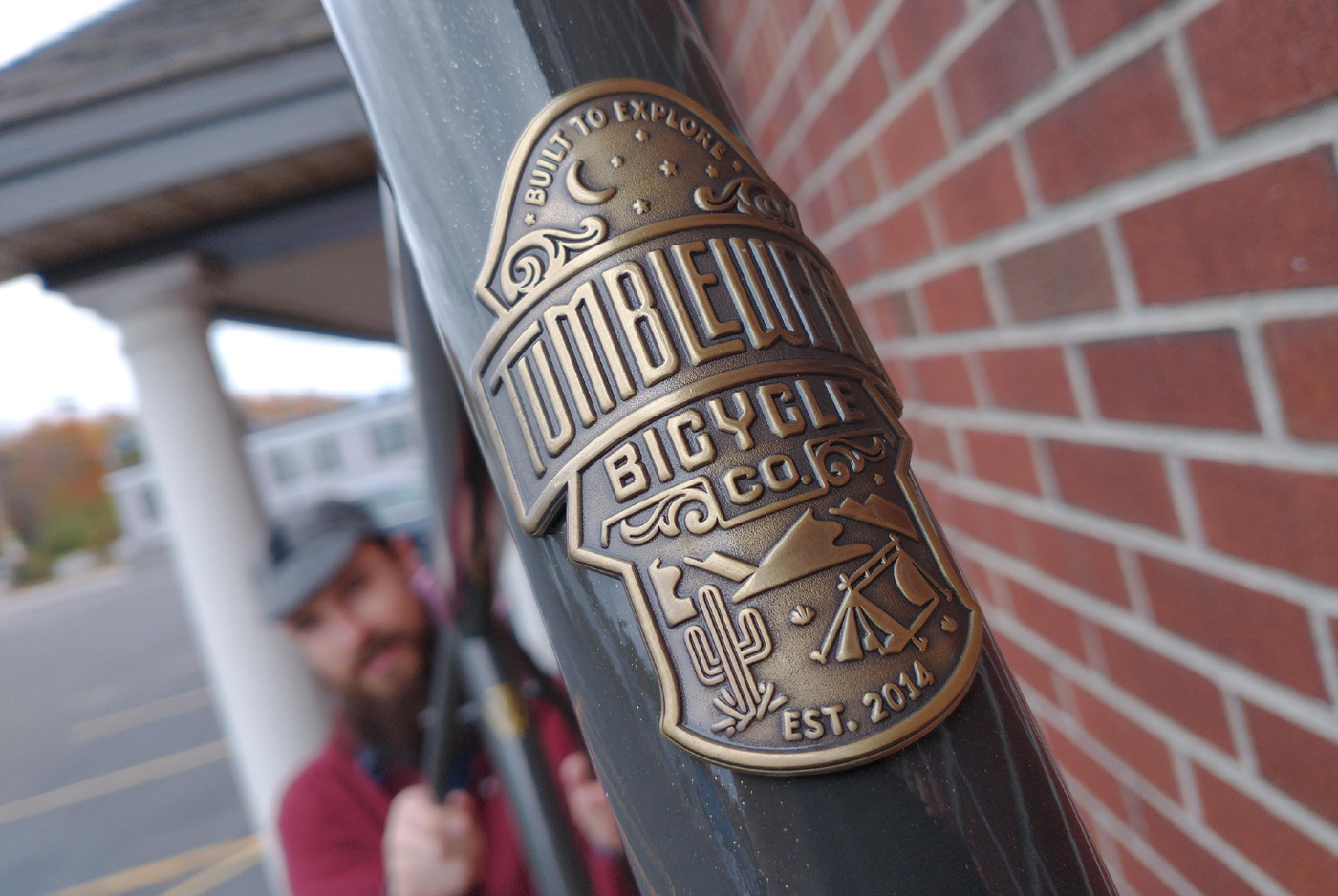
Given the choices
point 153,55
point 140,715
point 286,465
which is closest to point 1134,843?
point 153,55

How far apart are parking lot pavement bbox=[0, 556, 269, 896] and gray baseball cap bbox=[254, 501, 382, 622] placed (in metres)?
5.23

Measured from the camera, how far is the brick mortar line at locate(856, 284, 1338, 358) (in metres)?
0.54

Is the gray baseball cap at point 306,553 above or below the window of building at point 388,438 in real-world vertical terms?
below

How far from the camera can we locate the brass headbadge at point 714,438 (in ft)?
1.33

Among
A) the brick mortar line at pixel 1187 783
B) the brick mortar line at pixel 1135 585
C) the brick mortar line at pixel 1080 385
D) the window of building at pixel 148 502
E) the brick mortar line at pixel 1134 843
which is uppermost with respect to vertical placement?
the window of building at pixel 148 502

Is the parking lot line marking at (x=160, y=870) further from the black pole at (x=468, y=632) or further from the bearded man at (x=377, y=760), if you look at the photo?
the black pole at (x=468, y=632)

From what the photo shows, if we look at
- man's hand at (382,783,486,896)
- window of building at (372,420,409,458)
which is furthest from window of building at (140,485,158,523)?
man's hand at (382,783,486,896)

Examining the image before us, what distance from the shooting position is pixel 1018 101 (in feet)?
2.59

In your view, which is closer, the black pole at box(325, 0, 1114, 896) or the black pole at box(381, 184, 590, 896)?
the black pole at box(325, 0, 1114, 896)

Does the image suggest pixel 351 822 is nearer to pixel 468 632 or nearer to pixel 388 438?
pixel 468 632

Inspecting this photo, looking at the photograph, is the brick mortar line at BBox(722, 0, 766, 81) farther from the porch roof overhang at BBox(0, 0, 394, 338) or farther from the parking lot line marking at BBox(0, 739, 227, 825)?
the parking lot line marking at BBox(0, 739, 227, 825)

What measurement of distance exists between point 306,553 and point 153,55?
126cm

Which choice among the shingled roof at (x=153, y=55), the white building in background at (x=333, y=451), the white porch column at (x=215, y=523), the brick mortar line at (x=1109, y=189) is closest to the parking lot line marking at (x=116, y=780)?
the white porch column at (x=215, y=523)

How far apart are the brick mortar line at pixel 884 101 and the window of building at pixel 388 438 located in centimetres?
2528
